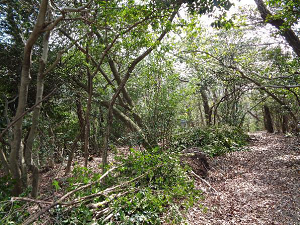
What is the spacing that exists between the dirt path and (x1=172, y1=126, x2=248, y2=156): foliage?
653mm

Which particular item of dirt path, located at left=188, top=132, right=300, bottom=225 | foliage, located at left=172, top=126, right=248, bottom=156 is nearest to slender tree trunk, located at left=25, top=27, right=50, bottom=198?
dirt path, located at left=188, top=132, right=300, bottom=225

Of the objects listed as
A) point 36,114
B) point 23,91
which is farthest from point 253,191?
point 23,91

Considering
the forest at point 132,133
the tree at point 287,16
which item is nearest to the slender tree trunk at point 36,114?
the forest at point 132,133

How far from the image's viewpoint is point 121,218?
2.87m

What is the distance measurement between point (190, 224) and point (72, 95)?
455cm

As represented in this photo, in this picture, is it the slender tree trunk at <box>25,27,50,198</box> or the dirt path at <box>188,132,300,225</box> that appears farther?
the slender tree trunk at <box>25,27,50,198</box>

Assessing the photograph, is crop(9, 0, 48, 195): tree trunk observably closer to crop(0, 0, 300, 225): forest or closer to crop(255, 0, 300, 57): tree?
crop(0, 0, 300, 225): forest

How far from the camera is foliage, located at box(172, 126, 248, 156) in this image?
24.7 ft

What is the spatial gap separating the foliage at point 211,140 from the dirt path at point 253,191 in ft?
2.14

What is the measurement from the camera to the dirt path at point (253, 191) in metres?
3.62

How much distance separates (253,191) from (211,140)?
3.71 meters

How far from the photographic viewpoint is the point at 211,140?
8.26 meters

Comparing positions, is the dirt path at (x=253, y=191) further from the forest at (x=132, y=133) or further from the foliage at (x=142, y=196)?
the foliage at (x=142, y=196)

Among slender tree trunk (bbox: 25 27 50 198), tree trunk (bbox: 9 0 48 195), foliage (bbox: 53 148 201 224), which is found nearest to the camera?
foliage (bbox: 53 148 201 224)
